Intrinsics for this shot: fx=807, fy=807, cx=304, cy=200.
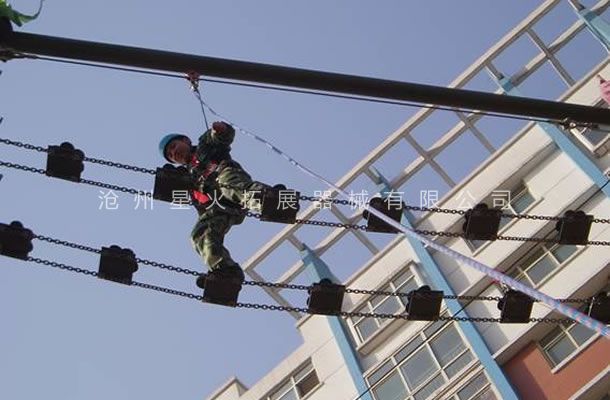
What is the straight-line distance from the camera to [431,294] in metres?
7.32

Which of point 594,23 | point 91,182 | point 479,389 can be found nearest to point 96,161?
point 91,182

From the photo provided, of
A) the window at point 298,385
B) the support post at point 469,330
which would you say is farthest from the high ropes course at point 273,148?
the window at point 298,385

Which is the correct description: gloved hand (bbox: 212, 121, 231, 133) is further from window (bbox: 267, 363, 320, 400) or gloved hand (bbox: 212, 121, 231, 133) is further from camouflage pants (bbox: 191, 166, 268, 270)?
window (bbox: 267, 363, 320, 400)

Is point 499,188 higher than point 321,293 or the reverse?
higher

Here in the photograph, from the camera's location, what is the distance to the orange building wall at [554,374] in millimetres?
14453

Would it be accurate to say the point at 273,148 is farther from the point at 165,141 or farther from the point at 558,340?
the point at 558,340

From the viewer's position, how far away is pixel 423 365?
1634 cm

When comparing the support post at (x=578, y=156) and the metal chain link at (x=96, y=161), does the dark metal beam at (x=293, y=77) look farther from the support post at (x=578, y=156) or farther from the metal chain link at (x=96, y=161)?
the support post at (x=578, y=156)

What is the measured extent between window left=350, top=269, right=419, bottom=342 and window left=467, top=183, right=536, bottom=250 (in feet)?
5.25

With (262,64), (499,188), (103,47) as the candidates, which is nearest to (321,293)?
(262,64)

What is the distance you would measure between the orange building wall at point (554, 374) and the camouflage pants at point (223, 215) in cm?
865

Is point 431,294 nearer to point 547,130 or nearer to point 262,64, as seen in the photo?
point 262,64

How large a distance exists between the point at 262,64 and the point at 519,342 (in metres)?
10.5

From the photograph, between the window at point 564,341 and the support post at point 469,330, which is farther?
the window at point 564,341
